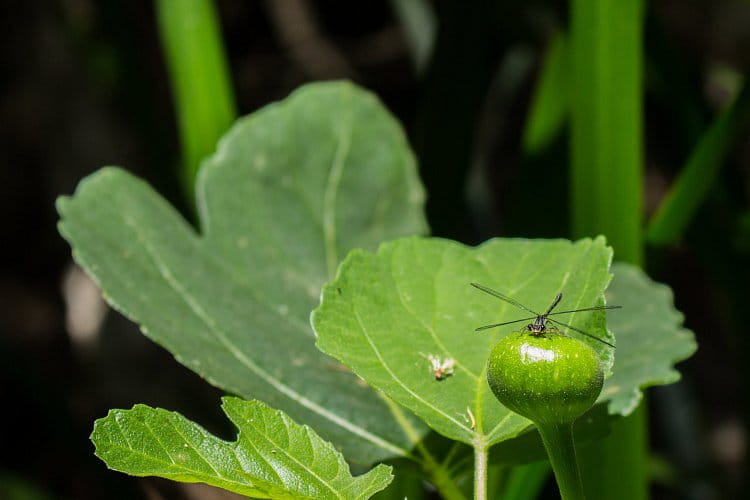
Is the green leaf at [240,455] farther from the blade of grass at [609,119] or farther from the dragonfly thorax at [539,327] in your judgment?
the blade of grass at [609,119]

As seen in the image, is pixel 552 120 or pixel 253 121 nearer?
pixel 253 121

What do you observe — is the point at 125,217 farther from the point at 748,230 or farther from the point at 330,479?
the point at 748,230

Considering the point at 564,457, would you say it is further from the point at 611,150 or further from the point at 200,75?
the point at 200,75

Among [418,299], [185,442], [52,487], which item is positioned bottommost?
[185,442]

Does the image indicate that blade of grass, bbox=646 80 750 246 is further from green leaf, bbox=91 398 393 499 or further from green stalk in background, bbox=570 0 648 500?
green leaf, bbox=91 398 393 499

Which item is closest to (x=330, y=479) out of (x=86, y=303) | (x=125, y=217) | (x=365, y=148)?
(x=125, y=217)

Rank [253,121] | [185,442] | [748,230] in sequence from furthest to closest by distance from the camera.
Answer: [748,230] → [253,121] → [185,442]
